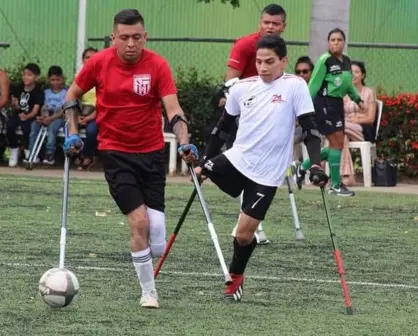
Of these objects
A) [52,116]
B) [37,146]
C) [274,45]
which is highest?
[274,45]

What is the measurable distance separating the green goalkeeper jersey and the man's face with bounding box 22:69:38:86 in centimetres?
588

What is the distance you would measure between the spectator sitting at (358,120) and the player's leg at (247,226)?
10.4m

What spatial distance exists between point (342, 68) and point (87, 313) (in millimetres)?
8981

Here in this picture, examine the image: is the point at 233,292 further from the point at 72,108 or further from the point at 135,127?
the point at 72,108

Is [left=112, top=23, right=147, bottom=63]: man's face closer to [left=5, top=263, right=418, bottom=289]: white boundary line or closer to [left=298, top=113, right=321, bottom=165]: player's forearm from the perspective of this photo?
[left=298, top=113, right=321, bottom=165]: player's forearm

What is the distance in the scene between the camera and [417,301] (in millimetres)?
9789

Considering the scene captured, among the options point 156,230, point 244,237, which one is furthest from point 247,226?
point 156,230

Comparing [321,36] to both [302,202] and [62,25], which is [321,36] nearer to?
[302,202]

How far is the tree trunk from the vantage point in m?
20.5

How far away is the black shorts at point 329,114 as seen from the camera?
55.6 ft

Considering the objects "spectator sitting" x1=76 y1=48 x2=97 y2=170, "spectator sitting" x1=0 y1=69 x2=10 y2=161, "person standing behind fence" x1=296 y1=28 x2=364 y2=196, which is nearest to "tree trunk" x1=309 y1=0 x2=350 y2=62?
"person standing behind fence" x1=296 y1=28 x2=364 y2=196

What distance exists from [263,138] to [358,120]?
1072cm

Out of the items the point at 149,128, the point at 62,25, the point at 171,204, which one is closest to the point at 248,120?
the point at 149,128

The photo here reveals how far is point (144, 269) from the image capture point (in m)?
9.18
